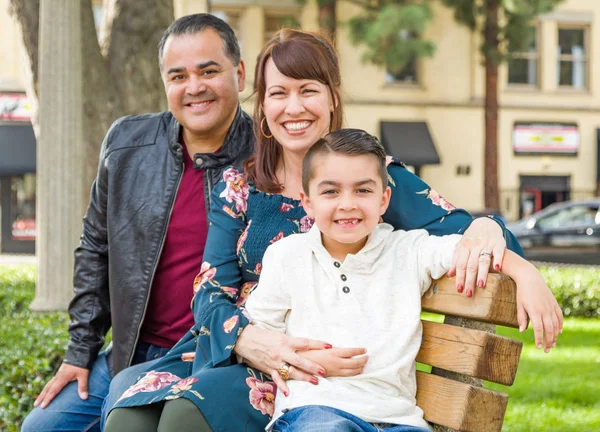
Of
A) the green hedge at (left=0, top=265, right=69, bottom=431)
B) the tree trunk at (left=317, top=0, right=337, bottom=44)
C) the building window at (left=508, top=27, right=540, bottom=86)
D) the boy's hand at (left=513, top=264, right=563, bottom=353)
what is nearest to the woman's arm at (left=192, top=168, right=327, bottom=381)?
the boy's hand at (left=513, top=264, right=563, bottom=353)

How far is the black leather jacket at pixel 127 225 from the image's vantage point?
3.35 m

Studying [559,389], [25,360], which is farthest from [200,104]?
[559,389]

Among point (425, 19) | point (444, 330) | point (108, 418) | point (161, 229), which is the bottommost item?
point (108, 418)

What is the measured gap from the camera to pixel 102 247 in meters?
3.50

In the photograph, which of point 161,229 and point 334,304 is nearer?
point 334,304

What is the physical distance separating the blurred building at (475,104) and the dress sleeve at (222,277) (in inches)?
852

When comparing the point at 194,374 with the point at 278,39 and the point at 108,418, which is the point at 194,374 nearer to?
the point at 108,418

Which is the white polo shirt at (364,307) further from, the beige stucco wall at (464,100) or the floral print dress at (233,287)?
the beige stucco wall at (464,100)

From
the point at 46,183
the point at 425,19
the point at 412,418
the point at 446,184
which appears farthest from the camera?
the point at 446,184

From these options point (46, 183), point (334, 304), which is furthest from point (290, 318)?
point (46, 183)

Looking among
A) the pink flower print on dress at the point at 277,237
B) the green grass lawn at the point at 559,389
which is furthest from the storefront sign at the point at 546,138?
the pink flower print on dress at the point at 277,237

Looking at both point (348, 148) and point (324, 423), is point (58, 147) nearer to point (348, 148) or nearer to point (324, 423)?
point (348, 148)

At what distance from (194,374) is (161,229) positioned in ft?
2.62

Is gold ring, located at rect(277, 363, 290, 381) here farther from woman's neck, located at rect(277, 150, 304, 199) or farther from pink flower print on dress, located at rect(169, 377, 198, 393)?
woman's neck, located at rect(277, 150, 304, 199)
